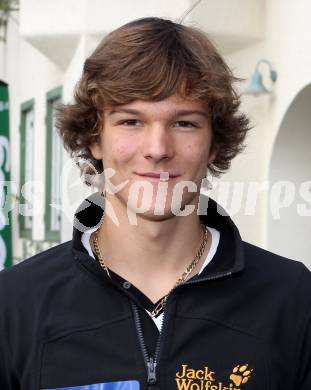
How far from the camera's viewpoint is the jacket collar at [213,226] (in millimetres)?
2557

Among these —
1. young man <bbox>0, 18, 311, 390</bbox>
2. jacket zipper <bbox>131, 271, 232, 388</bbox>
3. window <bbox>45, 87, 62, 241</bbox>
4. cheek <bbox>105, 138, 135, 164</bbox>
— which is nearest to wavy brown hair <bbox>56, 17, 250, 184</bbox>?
young man <bbox>0, 18, 311, 390</bbox>

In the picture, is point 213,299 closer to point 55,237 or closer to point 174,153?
point 174,153

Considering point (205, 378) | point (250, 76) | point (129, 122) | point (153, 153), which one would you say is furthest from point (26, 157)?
point (205, 378)

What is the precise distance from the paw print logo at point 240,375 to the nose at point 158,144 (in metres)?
0.57

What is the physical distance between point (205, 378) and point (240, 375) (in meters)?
0.09

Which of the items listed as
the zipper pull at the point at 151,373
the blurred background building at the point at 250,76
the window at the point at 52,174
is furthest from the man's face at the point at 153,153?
the window at the point at 52,174

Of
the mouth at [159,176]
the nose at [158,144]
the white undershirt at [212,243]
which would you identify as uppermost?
the nose at [158,144]

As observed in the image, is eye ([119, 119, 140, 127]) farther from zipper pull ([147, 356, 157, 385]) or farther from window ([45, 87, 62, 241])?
window ([45, 87, 62, 241])

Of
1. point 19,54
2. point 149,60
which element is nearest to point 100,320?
point 149,60

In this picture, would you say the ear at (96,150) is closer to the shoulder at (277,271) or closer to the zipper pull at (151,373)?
the shoulder at (277,271)

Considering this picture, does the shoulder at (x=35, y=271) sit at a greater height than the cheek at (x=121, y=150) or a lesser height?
lesser

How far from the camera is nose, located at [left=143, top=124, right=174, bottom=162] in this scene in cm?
244

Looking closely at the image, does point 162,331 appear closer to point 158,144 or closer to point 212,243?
point 212,243

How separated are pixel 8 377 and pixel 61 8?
555cm
